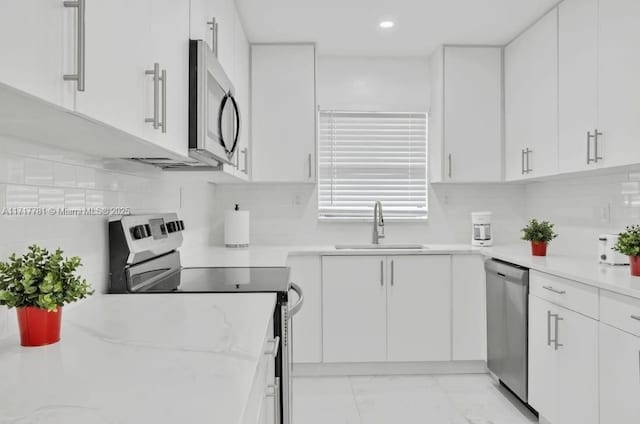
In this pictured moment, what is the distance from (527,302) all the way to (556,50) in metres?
1.46

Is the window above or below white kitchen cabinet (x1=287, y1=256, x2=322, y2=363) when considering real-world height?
above

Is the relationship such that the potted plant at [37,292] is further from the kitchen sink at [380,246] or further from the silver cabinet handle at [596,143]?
the kitchen sink at [380,246]

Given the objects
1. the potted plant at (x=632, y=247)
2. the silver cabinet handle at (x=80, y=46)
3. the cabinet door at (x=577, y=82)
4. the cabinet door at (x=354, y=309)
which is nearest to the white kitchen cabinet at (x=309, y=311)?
the cabinet door at (x=354, y=309)

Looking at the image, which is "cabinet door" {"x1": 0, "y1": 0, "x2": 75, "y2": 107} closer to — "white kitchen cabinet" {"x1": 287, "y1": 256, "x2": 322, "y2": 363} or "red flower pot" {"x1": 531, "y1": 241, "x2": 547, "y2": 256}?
"white kitchen cabinet" {"x1": 287, "y1": 256, "x2": 322, "y2": 363}

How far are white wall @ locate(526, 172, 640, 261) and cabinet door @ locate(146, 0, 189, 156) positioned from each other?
7.69 ft

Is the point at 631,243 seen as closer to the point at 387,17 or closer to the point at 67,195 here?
the point at 387,17

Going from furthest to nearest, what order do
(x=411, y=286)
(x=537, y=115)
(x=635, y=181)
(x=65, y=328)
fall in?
1. (x=411, y=286)
2. (x=537, y=115)
3. (x=635, y=181)
4. (x=65, y=328)

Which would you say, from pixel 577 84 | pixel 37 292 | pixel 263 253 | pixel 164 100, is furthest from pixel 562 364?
pixel 37 292

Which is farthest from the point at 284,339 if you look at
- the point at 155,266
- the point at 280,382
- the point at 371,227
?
the point at 371,227

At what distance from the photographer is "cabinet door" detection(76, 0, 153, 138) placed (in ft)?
2.96

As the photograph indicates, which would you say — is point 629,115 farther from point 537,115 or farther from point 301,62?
point 301,62

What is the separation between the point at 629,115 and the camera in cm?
210

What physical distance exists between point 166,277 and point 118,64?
3.73 feet

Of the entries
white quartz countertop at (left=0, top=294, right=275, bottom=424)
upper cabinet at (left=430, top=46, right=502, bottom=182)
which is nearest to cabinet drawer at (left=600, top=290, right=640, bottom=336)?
white quartz countertop at (left=0, top=294, right=275, bottom=424)
